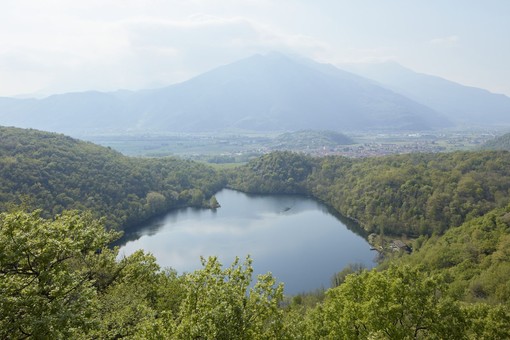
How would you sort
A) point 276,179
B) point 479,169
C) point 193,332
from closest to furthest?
1. point 193,332
2. point 479,169
3. point 276,179

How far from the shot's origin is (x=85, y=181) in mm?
67875

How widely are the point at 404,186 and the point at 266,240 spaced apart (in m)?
30.3

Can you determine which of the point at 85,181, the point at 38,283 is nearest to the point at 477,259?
the point at 38,283

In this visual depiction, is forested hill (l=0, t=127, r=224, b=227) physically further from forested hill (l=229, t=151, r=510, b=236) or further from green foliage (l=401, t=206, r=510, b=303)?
green foliage (l=401, t=206, r=510, b=303)

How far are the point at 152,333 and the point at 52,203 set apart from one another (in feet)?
187

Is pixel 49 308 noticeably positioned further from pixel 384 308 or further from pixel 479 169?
pixel 479 169

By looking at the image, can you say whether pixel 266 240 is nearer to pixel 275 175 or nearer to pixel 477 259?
pixel 477 259

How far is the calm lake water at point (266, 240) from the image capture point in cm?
5191

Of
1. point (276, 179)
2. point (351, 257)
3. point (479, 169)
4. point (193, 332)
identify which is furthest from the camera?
point (276, 179)

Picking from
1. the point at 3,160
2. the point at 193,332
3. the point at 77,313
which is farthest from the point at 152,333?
the point at 3,160

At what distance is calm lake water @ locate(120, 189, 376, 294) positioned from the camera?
2044 inches

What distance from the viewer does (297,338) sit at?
9.55 metres

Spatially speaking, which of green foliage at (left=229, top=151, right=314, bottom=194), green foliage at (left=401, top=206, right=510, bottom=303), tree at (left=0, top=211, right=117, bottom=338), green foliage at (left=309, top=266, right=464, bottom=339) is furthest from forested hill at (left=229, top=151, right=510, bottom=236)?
tree at (left=0, top=211, right=117, bottom=338)

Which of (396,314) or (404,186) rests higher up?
(396,314)
